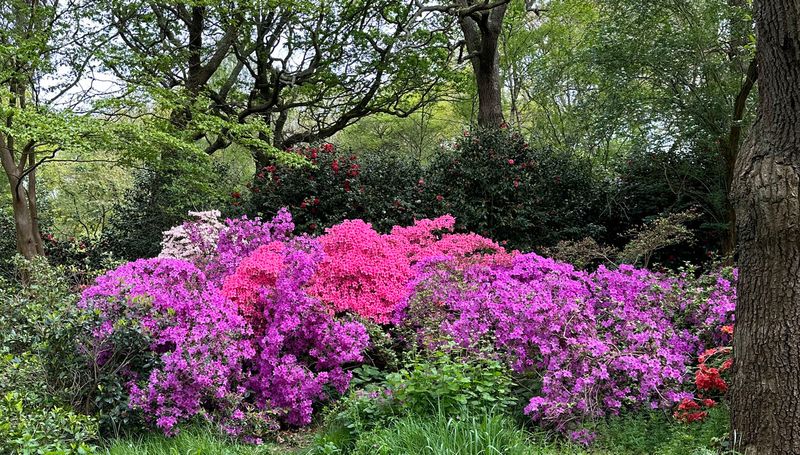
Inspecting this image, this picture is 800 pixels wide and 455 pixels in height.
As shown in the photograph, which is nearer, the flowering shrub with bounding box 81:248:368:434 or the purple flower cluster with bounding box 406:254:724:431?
the purple flower cluster with bounding box 406:254:724:431

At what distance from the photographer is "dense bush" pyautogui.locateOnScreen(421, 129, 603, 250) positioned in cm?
799

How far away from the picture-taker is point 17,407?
253 cm

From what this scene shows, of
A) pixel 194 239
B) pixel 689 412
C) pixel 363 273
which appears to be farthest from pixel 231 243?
pixel 689 412

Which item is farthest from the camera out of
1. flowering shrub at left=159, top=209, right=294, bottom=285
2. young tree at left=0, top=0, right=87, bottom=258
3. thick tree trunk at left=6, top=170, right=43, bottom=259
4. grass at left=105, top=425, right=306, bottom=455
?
thick tree trunk at left=6, top=170, right=43, bottom=259

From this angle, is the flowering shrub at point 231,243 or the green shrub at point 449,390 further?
the flowering shrub at point 231,243

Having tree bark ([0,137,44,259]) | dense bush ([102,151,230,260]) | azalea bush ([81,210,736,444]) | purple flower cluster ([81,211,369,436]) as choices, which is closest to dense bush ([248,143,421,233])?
dense bush ([102,151,230,260])

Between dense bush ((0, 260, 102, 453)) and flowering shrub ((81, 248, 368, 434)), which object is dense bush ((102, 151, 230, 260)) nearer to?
flowering shrub ((81, 248, 368, 434))

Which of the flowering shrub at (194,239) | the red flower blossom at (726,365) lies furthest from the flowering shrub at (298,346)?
the red flower blossom at (726,365)

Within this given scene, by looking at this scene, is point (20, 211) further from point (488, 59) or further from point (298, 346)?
point (488, 59)

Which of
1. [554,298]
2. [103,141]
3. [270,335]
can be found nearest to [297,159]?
[103,141]

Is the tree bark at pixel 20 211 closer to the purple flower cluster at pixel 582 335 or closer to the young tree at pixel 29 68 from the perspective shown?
the young tree at pixel 29 68

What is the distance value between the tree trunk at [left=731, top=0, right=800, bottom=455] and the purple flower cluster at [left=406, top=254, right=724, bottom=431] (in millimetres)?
589

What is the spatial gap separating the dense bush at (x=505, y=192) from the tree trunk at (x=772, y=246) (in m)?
5.00

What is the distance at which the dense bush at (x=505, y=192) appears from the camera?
7.99 m
